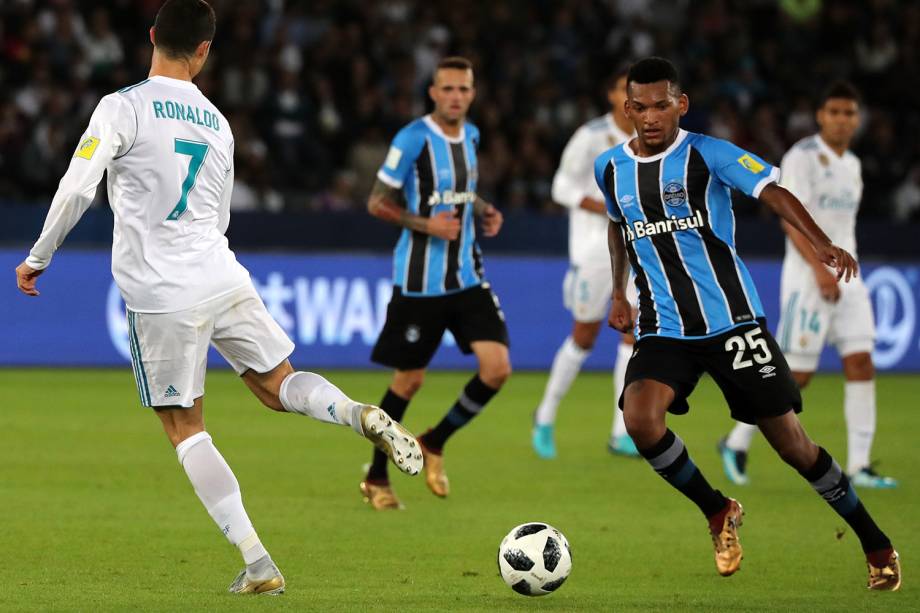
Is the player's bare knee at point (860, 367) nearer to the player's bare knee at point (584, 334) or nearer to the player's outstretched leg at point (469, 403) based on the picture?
the player's bare knee at point (584, 334)

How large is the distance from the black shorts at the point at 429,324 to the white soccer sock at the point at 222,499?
2566mm

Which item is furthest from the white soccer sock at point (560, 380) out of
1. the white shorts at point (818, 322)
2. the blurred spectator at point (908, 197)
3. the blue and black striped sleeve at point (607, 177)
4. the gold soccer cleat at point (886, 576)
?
the blurred spectator at point (908, 197)

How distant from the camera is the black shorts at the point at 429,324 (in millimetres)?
7746

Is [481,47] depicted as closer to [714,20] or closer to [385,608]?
[714,20]

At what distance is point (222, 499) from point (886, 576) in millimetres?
2395

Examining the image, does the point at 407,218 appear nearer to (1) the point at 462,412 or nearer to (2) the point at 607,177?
(1) the point at 462,412

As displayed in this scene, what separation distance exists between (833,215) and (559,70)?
33.8ft

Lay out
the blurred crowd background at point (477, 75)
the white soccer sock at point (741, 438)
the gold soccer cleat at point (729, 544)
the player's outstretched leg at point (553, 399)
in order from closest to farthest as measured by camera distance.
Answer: the gold soccer cleat at point (729, 544)
the white soccer sock at point (741, 438)
the player's outstretched leg at point (553, 399)
the blurred crowd background at point (477, 75)

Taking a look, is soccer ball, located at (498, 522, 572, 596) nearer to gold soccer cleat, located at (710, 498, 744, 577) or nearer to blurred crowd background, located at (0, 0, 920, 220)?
gold soccer cleat, located at (710, 498, 744, 577)

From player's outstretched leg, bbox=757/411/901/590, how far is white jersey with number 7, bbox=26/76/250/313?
6.69ft

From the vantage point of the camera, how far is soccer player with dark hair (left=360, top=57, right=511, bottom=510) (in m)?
7.73

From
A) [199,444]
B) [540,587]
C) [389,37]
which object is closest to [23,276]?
[199,444]

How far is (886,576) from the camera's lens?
18.3 ft

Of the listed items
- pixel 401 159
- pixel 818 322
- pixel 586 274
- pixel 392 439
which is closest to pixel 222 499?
pixel 392 439
